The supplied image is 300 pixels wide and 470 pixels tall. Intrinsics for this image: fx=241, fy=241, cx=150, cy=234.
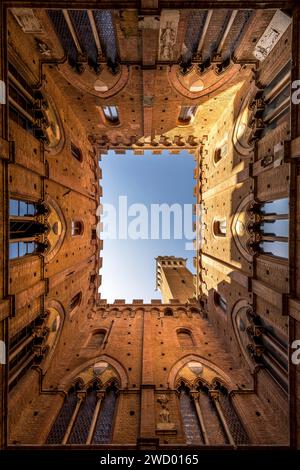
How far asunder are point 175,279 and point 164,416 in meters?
26.9

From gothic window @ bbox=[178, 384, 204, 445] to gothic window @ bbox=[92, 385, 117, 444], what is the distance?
3239 millimetres

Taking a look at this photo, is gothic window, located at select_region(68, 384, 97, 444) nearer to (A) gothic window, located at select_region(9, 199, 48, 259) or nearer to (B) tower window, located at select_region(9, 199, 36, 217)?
(A) gothic window, located at select_region(9, 199, 48, 259)

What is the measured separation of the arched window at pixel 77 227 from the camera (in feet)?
53.1

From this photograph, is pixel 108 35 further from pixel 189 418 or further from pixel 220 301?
pixel 189 418

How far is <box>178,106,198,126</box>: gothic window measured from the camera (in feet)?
56.5

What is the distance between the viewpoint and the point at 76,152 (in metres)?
17.4

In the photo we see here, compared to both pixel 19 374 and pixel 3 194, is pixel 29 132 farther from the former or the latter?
pixel 19 374

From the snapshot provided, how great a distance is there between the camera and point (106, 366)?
13.6 m

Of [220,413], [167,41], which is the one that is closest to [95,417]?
[220,413]

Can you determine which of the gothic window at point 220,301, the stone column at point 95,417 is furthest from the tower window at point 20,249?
the gothic window at point 220,301

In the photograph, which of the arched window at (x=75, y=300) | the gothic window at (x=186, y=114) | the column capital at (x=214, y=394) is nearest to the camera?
the column capital at (x=214, y=394)

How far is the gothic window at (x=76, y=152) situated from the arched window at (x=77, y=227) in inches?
183

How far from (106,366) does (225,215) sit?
11.8 m

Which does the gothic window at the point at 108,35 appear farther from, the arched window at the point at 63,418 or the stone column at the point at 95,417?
the arched window at the point at 63,418
